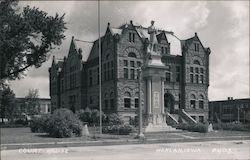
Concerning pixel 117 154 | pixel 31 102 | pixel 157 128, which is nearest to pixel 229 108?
pixel 31 102

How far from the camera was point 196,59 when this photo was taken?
70.4m

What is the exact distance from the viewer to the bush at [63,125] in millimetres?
33594

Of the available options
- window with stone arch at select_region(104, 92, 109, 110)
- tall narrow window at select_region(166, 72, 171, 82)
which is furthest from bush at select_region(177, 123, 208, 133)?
tall narrow window at select_region(166, 72, 171, 82)

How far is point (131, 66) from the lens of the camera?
63344mm

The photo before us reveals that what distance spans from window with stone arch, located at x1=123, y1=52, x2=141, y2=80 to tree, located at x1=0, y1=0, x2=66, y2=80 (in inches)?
1056

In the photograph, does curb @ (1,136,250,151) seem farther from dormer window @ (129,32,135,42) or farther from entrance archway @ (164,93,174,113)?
entrance archway @ (164,93,174,113)

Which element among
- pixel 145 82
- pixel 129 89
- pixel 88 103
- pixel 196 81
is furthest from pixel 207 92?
pixel 145 82

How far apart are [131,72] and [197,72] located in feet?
44.0

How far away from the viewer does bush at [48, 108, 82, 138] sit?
3359 cm

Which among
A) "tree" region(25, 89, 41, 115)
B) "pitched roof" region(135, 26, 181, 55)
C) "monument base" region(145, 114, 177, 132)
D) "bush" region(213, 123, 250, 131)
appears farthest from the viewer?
"tree" region(25, 89, 41, 115)

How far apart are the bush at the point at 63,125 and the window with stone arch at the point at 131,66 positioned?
28130 mm

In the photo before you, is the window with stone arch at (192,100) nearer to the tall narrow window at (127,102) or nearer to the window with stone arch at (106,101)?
the tall narrow window at (127,102)

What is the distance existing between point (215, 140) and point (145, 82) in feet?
37.7

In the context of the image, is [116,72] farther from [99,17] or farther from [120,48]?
[99,17]
